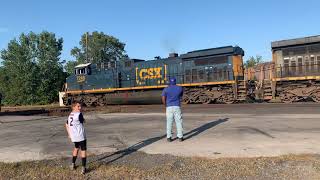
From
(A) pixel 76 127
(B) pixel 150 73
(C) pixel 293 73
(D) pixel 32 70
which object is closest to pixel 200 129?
(A) pixel 76 127

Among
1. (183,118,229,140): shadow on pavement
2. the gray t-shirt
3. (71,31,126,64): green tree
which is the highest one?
(71,31,126,64): green tree

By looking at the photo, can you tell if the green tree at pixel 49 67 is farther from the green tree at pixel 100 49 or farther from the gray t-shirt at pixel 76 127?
the gray t-shirt at pixel 76 127

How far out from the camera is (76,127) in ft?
27.0

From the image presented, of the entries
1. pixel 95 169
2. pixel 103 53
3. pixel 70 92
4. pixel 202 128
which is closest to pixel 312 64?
pixel 202 128

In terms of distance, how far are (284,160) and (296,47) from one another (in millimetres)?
19151

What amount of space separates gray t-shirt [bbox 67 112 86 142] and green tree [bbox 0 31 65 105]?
52191mm

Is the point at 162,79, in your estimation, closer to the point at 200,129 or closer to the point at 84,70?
the point at 84,70

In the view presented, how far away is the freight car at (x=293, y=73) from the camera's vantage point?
24484 millimetres

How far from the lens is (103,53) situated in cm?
7881

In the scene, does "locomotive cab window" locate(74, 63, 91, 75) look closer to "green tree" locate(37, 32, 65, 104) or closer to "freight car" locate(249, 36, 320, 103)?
"freight car" locate(249, 36, 320, 103)

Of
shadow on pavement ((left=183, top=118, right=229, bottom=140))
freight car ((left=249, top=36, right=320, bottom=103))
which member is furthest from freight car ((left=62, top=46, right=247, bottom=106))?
shadow on pavement ((left=183, top=118, right=229, bottom=140))

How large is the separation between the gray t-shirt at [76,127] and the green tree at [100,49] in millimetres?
68543

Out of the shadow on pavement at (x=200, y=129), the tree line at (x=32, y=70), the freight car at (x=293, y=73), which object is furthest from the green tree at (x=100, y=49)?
the shadow on pavement at (x=200, y=129)

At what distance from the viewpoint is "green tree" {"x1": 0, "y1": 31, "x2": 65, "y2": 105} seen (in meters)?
59.6
